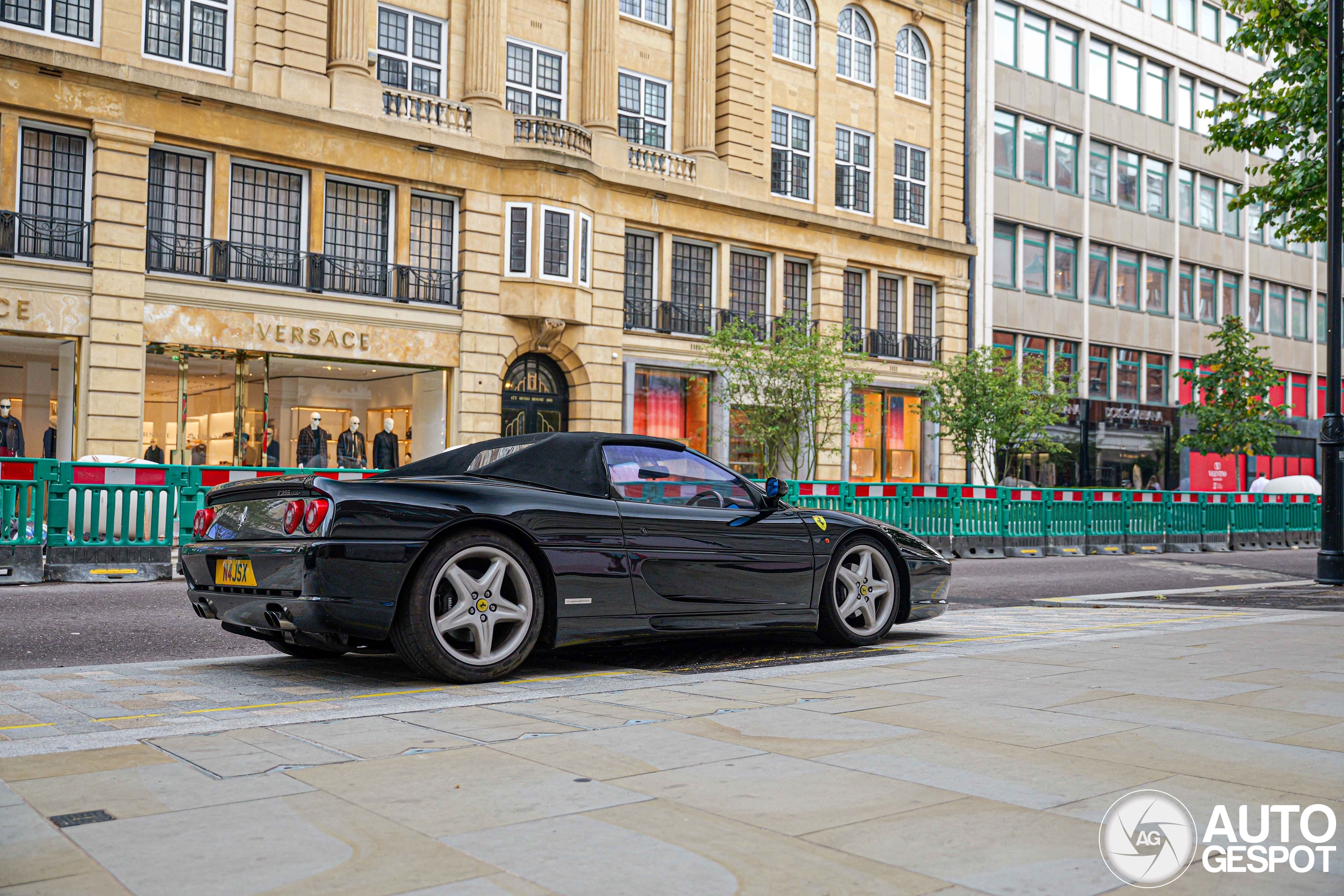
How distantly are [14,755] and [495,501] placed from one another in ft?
8.08

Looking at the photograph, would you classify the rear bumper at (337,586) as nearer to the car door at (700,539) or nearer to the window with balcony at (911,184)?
the car door at (700,539)

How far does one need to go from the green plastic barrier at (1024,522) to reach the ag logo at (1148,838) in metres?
19.5

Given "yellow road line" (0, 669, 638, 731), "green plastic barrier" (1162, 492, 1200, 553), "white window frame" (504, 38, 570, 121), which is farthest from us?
"white window frame" (504, 38, 570, 121)

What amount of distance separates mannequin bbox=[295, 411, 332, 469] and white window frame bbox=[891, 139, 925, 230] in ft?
57.8

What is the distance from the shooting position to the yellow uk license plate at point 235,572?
6.09 metres

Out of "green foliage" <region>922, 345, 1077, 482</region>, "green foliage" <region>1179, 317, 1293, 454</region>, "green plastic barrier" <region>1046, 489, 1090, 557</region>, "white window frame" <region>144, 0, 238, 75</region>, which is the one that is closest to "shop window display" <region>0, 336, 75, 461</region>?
"white window frame" <region>144, 0, 238, 75</region>

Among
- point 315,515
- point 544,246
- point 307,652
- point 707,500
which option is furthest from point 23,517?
point 544,246

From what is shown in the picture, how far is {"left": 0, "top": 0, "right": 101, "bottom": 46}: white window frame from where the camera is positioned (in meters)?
21.4

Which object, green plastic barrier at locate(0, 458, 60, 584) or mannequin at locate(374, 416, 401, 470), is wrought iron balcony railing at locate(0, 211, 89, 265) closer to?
mannequin at locate(374, 416, 401, 470)

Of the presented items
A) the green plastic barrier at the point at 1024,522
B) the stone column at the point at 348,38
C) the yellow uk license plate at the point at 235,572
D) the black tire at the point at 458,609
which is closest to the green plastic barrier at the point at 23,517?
the yellow uk license plate at the point at 235,572

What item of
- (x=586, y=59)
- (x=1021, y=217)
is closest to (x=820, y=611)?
(x=586, y=59)

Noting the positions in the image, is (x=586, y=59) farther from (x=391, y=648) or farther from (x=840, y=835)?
(x=840, y=835)

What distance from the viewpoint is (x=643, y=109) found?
1174 inches

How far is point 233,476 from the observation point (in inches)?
599
